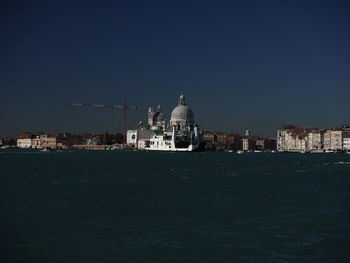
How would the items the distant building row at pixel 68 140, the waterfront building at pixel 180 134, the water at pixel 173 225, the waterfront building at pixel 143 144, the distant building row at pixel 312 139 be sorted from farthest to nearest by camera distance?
the distant building row at pixel 68 140
the waterfront building at pixel 143 144
the distant building row at pixel 312 139
the waterfront building at pixel 180 134
the water at pixel 173 225

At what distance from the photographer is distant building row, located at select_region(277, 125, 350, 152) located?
9905 cm

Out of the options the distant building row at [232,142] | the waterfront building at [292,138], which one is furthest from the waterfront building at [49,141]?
the waterfront building at [292,138]

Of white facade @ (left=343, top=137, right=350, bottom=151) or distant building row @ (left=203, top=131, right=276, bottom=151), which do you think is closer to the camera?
white facade @ (left=343, top=137, right=350, bottom=151)

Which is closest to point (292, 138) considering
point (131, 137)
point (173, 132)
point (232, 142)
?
point (232, 142)

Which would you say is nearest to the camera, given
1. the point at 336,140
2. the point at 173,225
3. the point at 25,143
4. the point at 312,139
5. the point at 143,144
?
the point at 173,225

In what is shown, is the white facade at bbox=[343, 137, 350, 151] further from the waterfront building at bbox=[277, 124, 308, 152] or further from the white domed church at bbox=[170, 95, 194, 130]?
the white domed church at bbox=[170, 95, 194, 130]

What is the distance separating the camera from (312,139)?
10975 cm

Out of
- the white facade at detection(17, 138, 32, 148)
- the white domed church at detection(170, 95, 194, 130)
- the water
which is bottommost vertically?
the water

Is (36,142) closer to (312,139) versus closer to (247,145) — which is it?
(247,145)

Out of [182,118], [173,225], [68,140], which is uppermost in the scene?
[182,118]

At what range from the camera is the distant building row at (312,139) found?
9905 cm

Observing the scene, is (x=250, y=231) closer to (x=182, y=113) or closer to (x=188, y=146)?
(x=188, y=146)

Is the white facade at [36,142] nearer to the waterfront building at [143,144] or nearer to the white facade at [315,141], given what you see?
the waterfront building at [143,144]

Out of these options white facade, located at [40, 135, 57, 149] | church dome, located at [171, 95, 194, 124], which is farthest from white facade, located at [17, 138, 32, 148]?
church dome, located at [171, 95, 194, 124]
